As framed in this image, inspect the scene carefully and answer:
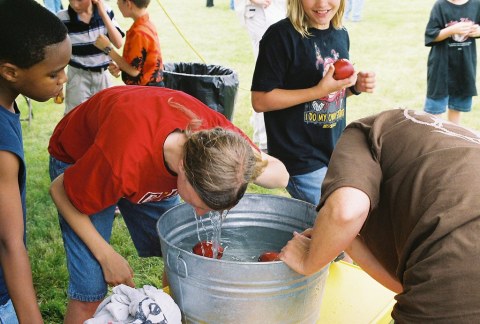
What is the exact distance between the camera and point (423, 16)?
12.4 metres

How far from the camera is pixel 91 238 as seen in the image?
1713 mm

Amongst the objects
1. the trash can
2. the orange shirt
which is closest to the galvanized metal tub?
the orange shirt

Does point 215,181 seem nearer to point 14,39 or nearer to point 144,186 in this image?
point 144,186

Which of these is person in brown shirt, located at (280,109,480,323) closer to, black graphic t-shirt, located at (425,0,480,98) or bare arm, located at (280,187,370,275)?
bare arm, located at (280,187,370,275)

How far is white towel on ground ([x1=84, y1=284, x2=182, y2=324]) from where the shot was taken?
4.52 feet

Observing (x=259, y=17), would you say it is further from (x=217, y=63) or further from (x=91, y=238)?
(x=217, y=63)

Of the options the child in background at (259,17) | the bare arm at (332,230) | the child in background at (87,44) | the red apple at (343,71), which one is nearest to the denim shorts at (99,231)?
the bare arm at (332,230)

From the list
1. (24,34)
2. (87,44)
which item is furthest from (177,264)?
(87,44)

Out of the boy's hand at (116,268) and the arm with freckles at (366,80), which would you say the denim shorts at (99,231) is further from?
the arm with freckles at (366,80)

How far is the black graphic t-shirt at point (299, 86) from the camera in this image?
245cm

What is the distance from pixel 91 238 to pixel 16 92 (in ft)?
1.60

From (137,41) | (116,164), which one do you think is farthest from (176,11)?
(116,164)

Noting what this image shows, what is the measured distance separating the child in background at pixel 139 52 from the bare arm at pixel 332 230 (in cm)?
276

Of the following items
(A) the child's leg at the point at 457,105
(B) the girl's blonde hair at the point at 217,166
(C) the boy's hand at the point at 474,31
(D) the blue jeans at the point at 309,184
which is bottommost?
(A) the child's leg at the point at 457,105
